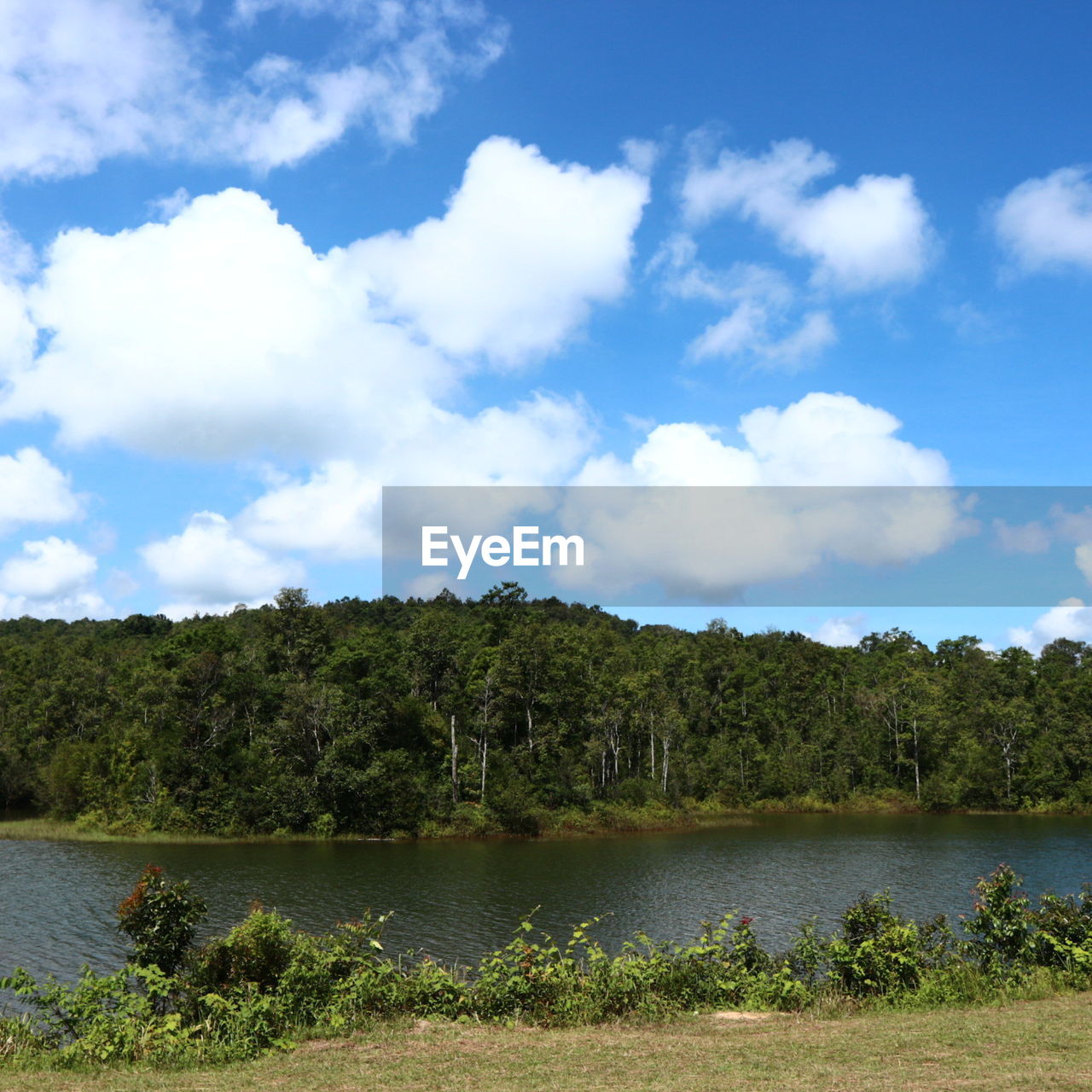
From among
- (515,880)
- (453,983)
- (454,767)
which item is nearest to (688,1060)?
(453,983)

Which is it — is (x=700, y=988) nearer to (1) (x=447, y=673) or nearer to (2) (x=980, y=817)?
(1) (x=447, y=673)

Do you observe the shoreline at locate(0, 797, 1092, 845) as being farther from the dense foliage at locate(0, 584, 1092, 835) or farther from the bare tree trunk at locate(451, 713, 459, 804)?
the bare tree trunk at locate(451, 713, 459, 804)

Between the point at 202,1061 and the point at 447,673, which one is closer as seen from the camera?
the point at 202,1061

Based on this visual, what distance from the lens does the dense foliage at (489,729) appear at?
181 feet

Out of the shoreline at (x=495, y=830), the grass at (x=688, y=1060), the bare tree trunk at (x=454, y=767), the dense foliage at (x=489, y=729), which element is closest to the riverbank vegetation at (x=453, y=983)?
the grass at (x=688, y=1060)

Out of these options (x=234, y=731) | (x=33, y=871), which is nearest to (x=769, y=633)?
(x=234, y=731)

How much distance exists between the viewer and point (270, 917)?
44.8 ft

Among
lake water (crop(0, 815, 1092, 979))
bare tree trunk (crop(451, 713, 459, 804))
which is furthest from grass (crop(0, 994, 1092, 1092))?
bare tree trunk (crop(451, 713, 459, 804))

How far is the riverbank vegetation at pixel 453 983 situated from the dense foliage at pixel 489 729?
134 ft

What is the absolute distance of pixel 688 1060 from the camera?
35.5ft

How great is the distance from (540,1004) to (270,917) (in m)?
4.22

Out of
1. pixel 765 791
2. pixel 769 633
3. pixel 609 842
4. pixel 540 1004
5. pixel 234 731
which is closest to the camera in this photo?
pixel 540 1004

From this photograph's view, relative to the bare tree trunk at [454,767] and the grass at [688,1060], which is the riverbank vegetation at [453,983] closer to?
the grass at [688,1060]

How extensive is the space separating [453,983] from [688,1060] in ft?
13.8
